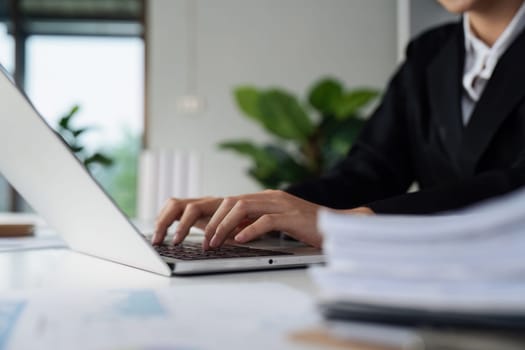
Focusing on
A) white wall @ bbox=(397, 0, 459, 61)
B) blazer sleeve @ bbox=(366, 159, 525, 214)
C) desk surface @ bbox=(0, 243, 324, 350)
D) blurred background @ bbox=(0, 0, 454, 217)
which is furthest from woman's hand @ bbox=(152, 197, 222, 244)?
blurred background @ bbox=(0, 0, 454, 217)

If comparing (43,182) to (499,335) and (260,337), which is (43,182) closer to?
(260,337)

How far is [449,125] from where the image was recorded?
1250mm

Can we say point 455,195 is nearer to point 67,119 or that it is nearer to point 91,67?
point 67,119

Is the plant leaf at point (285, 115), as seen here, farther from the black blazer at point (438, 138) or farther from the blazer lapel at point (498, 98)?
the blazer lapel at point (498, 98)

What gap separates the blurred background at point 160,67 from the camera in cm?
431

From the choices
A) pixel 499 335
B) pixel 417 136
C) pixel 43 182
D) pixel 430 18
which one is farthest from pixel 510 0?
pixel 430 18

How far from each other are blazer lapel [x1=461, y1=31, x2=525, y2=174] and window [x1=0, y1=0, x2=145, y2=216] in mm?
3398

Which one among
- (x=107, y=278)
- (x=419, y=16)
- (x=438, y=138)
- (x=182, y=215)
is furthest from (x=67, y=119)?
(x=419, y=16)

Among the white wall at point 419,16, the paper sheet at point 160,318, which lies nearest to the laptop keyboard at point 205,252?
the paper sheet at point 160,318

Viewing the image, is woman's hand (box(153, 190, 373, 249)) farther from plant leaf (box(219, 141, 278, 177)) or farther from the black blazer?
plant leaf (box(219, 141, 278, 177))

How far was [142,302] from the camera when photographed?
0.48 m

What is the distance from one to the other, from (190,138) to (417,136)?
3.13m

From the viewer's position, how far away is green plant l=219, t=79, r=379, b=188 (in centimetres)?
368

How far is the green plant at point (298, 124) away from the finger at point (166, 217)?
2803mm
